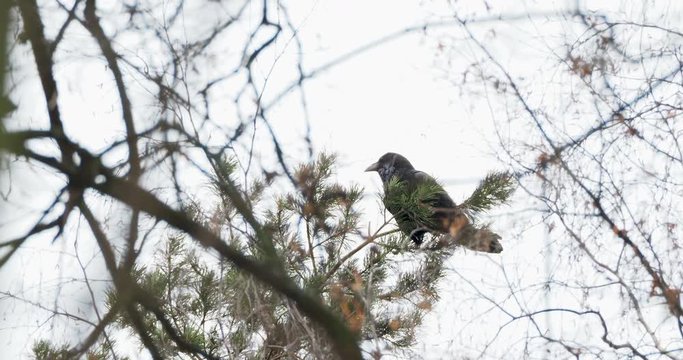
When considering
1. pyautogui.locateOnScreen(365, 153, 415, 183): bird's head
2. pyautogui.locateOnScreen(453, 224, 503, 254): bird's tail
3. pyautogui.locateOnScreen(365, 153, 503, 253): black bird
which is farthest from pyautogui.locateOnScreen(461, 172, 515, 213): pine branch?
pyautogui.locateOnScreen(365, 153, 415, 183): bird's head

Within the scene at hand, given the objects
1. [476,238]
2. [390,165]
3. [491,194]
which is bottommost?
[476,238]

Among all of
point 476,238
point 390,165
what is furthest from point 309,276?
point 390,165

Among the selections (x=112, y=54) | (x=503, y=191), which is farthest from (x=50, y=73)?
(x=503, y=191)

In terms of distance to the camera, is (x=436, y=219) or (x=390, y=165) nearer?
(x=436, y=219)

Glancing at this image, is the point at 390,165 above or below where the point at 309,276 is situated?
above

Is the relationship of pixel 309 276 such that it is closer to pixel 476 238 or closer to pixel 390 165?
pixel 476 238

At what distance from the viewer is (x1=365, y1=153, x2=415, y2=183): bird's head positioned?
660cm

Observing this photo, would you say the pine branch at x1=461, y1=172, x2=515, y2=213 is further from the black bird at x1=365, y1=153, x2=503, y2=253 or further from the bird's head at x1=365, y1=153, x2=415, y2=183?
the bird's head at x1=365, y1=153, x2=415, y2=183

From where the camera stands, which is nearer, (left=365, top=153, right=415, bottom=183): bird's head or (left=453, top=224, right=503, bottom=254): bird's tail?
(left=453, top=224, right=503, bottom=254): bird's tail

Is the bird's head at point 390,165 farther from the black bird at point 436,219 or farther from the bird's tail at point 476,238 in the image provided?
the bird's tail at point 476,238

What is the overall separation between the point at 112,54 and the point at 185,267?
66.8 inches

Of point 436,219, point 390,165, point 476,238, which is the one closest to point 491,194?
point 436,219

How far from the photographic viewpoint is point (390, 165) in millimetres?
6781

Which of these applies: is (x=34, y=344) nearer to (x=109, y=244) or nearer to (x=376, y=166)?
(x=109, y=244)
